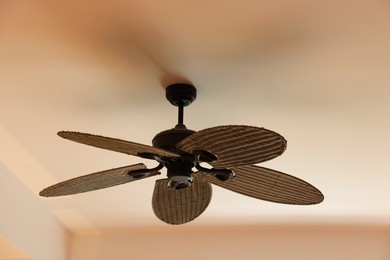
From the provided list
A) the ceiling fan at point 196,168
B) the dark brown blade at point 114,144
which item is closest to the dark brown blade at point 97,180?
the ceiling fan at point 196,168

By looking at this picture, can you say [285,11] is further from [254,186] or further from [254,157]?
[254,186]

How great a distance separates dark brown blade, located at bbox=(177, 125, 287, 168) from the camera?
48.4 inches

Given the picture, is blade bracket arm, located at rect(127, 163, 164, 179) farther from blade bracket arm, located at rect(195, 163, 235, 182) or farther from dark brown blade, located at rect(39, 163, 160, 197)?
blade bracket arm, located at rect(195, 163, 235, 182)

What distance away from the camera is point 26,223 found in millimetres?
2609

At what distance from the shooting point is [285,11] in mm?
1366

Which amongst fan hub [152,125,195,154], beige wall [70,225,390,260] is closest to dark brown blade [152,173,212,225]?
fan hub [152,125,195,154]

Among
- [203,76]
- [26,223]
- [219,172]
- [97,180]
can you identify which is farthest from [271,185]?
[26,223]

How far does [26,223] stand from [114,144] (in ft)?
4.78

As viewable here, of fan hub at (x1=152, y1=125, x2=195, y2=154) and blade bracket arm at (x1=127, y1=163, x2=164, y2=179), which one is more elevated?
fan hub at (x1=152, y1=125, x2=195, y2=154)

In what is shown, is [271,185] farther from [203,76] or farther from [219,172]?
[203,76]

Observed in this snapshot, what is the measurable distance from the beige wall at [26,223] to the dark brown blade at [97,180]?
0.92 m

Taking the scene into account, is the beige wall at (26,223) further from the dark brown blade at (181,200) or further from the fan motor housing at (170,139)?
the fan motor housing at (170,139)

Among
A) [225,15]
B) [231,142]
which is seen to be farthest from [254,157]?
[225,15]

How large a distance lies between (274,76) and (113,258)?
1.88 metres
